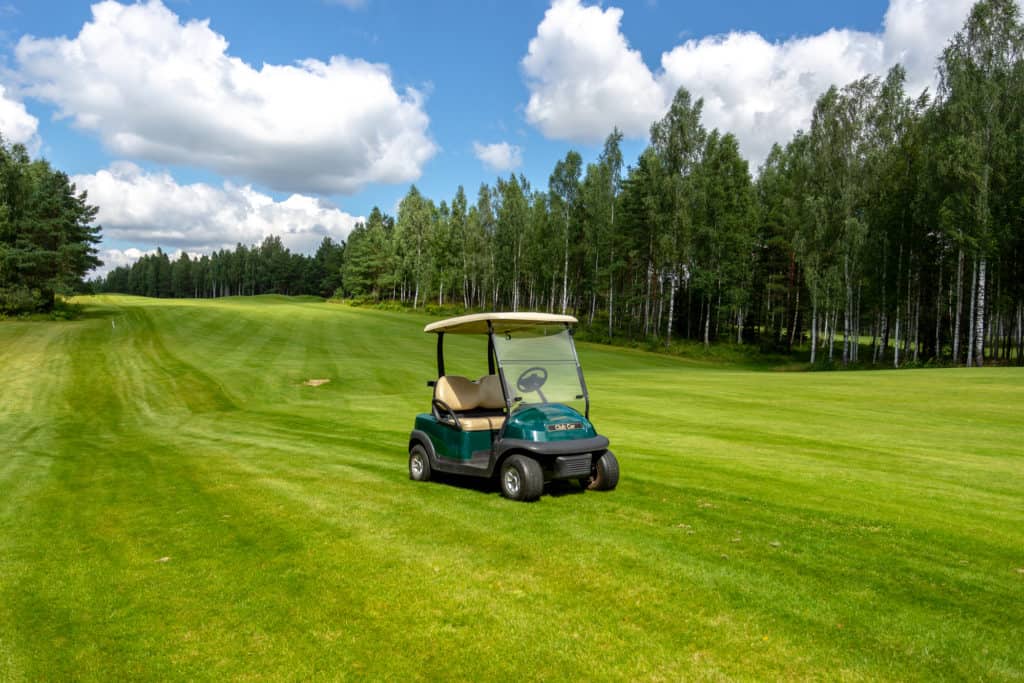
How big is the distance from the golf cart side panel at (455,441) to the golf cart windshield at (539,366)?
0.94 m

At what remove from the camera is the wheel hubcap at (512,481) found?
27.0 feet

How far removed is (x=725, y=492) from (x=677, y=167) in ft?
164

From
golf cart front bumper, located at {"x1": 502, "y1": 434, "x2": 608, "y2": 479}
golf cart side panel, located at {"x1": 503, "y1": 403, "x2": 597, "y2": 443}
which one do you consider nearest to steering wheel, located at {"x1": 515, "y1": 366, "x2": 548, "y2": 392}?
golf cart side panel, located at {"x1": 503, "y1": 403, "x2": 597, "y2": 443}

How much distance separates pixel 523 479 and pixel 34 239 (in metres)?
Result: 57.8

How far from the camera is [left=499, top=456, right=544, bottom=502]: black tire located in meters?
8.04

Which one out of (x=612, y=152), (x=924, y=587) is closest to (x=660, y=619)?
(x=924, y=587)

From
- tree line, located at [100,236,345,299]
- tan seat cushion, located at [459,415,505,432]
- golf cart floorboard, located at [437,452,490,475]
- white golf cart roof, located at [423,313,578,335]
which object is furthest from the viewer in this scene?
tree line, located at [100,236,345,299]

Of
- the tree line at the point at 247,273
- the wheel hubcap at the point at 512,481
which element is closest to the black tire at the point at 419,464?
the wheel hubcap at the point at 512,481

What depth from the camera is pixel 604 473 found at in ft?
28.4

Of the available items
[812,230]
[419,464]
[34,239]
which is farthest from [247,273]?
[419,464]

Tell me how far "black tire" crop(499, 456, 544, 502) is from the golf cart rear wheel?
96 centimetres

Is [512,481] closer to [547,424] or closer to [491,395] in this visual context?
[547,424]

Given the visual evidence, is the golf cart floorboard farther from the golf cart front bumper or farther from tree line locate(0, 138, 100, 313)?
tree line locate(0, 138, 100, 313)

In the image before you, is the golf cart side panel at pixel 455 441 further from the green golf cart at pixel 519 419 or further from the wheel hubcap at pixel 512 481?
the wheel hubcap at pixel 512 481
